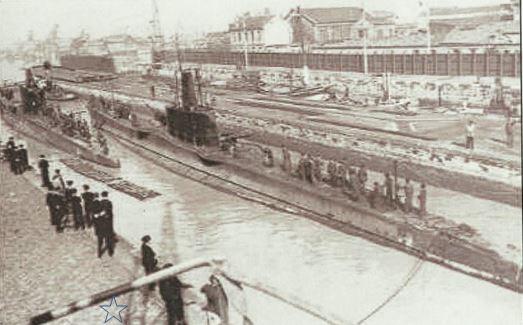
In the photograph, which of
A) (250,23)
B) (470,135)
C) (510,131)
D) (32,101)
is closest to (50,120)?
(32,101)

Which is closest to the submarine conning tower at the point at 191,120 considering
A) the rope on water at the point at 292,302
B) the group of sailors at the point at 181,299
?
the group of sailors at the point at 181,299

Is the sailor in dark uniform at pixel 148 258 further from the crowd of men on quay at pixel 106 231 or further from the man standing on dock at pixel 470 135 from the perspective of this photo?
the man standing on dock at pixel 470 135

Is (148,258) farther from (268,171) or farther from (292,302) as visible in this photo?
(268,171)

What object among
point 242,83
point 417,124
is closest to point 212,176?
point 242,83

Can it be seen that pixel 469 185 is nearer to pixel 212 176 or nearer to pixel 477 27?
pixel 477 27

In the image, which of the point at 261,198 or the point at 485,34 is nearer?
the point at 261,198

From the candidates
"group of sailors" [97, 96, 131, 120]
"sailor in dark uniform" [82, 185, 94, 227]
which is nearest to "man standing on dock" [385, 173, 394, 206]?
"sailor in dark uniform" [82, 185, 94, 227]
